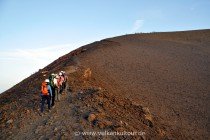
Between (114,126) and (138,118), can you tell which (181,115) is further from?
(114,126)

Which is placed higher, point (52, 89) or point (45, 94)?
point (52, 89)

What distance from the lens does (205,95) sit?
73.7 feet

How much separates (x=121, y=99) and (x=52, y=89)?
3985 millimetres

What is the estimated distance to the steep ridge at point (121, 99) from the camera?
15.7 m

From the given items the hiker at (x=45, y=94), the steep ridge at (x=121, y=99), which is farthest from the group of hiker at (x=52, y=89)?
the steep ridge at (x=121, y=99)

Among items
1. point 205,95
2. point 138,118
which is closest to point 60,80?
point 138,118

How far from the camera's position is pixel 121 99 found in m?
19.0

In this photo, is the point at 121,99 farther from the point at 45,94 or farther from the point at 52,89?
the point at 45,94

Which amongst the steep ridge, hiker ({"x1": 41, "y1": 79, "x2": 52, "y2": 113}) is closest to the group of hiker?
hiker ({"x1": 41, "y1": 79, "x2": 52, "y2": 113})

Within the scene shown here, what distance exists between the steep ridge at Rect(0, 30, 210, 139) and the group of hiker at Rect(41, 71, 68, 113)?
1.50 feet

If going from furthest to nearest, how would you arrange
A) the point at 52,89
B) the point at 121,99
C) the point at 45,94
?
the point at 121,99 → the point at 52,89 → the point at 45,94

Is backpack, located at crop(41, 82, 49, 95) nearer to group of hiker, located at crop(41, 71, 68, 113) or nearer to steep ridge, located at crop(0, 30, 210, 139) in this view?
group of hiker, located at crop(41, 71, 68, 113)

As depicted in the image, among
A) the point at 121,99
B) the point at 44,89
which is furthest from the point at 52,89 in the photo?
the point at 121,99

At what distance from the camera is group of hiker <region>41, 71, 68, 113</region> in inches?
674
